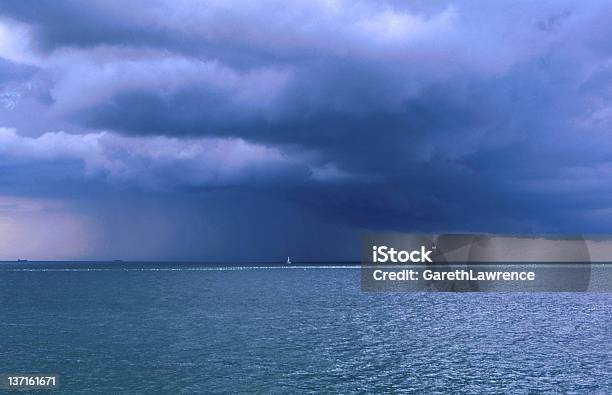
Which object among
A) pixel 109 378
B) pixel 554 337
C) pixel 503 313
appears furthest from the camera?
pixel 503 313

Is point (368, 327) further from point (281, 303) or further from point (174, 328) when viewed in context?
point (281, 303)

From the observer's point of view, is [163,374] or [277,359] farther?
[277,359]

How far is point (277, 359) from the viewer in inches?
2482

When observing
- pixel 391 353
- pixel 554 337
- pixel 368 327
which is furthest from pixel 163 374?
pixel 554 337

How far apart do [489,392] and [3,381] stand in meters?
43.2

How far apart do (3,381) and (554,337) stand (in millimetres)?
70504

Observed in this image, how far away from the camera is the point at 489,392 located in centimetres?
4888

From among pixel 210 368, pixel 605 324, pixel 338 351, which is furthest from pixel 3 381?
pixel 605 324

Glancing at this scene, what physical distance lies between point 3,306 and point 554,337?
389 ft

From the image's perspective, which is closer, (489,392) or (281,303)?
(489,392)

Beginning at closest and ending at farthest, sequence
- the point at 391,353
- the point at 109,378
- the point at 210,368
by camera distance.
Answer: the point at 109,378, the point at 210,368, the point at 391,353

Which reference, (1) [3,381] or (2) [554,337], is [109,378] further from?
(2) [554,337]

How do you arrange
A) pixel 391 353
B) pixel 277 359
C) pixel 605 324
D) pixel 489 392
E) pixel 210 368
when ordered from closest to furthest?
pixel 489 392
pixel 210 368
pixel 277 359
pixel 391 353
pixel 605 324

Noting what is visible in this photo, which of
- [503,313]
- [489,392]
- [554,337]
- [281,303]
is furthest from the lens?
[281,303]
